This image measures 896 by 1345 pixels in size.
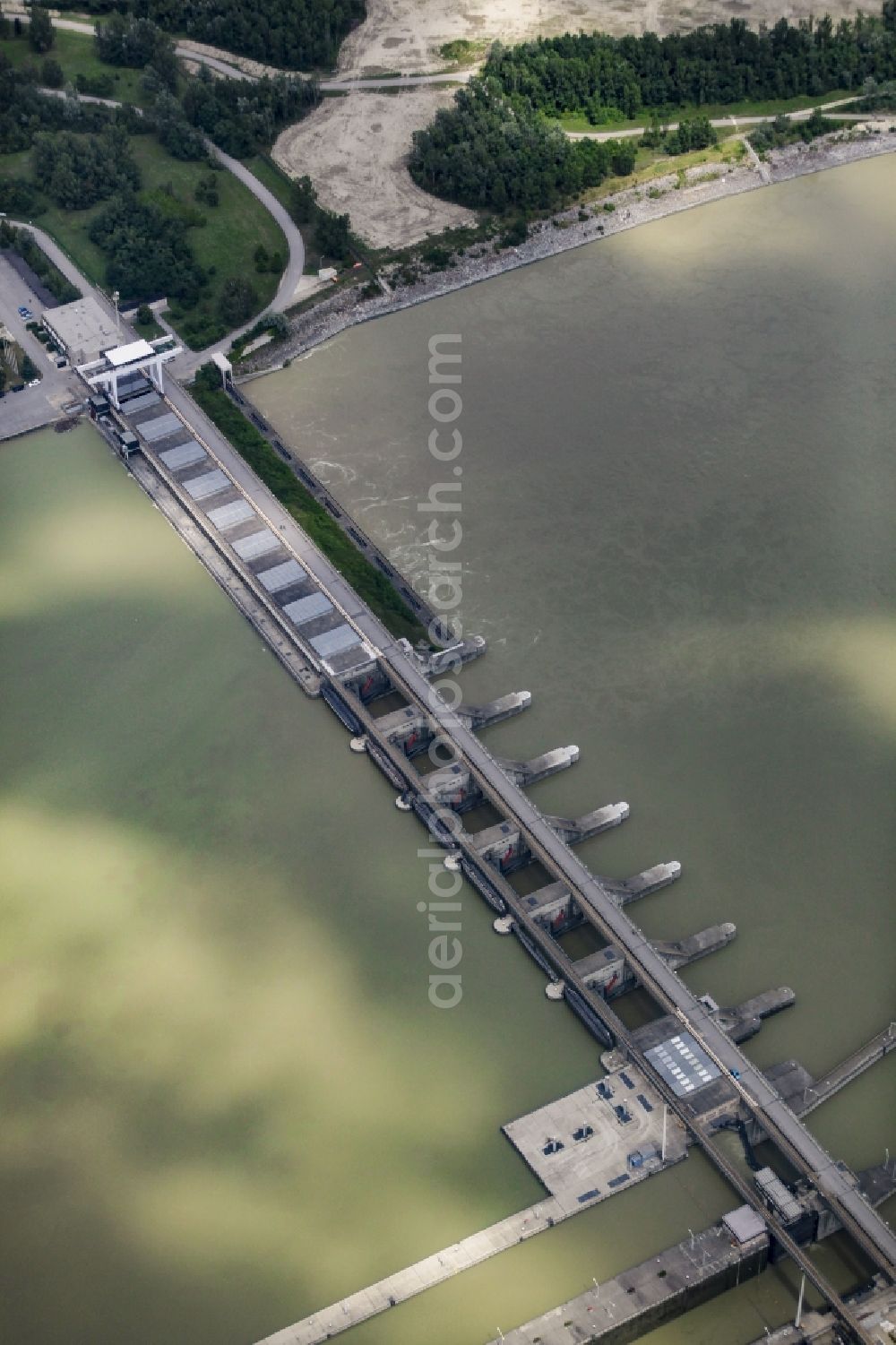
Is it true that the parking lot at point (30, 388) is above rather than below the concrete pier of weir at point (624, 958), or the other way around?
above

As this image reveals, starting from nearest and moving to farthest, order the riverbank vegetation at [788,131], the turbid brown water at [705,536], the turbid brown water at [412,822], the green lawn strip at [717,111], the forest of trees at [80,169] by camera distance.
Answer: the turbid brown water at [412,822] → the turbid brown water at [705,536] → the forest of trees at [80,169] → the riverbank vegetation at [788,131] → the green lawn strip at [717,111]

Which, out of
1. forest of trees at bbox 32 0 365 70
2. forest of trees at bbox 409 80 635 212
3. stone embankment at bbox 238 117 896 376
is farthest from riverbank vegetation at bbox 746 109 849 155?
forest of trees at bbox 32 0 365 70

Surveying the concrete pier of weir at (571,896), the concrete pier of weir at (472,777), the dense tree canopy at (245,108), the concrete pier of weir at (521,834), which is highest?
the dense tree canopy at (245,108)

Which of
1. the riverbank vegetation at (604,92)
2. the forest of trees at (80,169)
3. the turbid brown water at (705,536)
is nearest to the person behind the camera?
the turbid brown water at (705,536)

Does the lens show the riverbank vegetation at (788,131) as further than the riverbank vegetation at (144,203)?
Yes

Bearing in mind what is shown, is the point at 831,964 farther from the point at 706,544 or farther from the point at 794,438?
the point at 794,438

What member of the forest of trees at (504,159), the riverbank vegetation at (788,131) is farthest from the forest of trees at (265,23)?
the riverbank vegetation at (788,131)

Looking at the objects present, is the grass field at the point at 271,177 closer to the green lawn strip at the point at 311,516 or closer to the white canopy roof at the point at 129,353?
the white canopy roof at the point at 129,353
